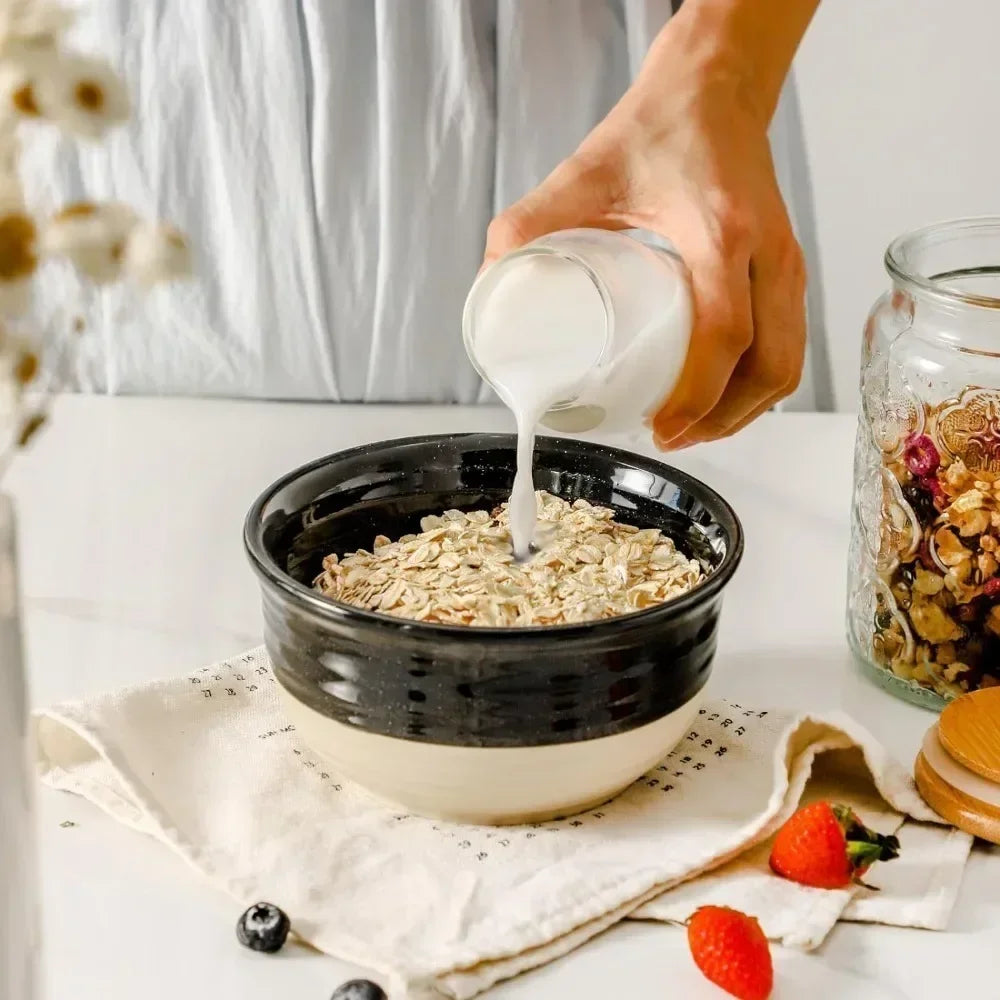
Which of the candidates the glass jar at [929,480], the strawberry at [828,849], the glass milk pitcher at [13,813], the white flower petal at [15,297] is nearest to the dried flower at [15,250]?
the white flower petal at [15,297]

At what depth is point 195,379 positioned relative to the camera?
4.96 ft

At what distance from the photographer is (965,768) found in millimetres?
852

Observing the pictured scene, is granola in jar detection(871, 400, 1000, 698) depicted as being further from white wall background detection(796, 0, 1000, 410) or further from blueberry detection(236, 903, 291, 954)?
white wall background detection(796, 0, 1000, 410)

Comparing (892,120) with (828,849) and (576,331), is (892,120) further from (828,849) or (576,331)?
(828,849)

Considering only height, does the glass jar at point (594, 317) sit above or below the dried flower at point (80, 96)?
below

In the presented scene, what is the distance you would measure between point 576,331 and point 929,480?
25 centimetres

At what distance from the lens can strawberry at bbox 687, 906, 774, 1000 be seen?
69cm

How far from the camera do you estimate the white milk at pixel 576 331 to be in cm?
93

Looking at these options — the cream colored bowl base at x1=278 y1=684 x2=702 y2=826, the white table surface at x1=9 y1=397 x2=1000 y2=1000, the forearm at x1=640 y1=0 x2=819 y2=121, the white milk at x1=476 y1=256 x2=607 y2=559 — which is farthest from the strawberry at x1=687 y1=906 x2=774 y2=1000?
the forearm at x1=640 y1=0 x2=819 y2=121

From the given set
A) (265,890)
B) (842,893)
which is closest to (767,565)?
(842,893)

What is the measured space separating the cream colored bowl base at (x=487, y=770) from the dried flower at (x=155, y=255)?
0.45 m

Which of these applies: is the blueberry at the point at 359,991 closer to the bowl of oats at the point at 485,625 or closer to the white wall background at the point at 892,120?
the bowl of oats at the point at 485,625

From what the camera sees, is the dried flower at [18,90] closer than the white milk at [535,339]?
Yes

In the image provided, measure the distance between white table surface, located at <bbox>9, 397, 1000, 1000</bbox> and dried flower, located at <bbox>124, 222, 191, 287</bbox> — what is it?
0.43 meters
